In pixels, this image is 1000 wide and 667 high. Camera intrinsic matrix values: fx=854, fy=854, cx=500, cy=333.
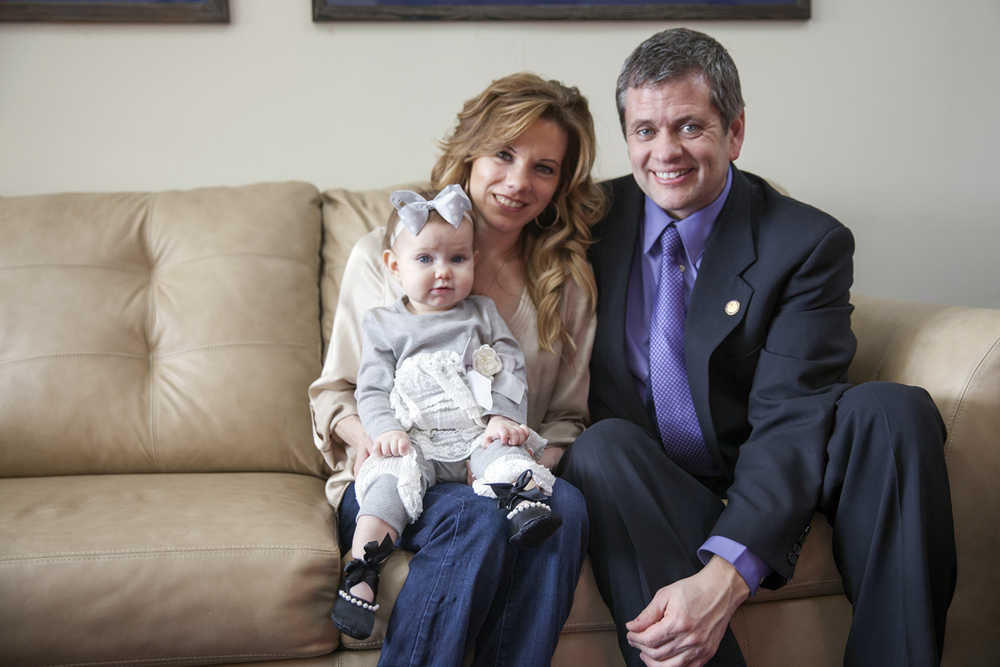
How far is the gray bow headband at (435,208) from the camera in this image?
1.54 metres

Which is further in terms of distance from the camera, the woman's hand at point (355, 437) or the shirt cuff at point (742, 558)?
the woman's hand at point (355, 437)

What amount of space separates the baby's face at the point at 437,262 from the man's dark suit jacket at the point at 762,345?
1.06ft

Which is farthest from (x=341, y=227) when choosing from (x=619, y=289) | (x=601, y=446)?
(x=601, y=446)

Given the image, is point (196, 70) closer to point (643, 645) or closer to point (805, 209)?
point (805, 209)

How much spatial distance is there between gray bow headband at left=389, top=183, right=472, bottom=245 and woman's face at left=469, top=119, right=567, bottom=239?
98 millimetres

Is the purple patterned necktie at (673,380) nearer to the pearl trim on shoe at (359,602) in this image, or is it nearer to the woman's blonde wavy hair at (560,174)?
the woman's blonde wavy hair at (560,174)

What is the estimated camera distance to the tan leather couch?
131 centimetres

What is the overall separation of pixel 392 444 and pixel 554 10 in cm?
137

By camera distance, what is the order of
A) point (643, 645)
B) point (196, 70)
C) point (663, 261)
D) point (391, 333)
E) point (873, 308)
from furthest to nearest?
point (196, 70)
point (873, 308)
point (663, 261)
point (391, 333)
point (643, 645)

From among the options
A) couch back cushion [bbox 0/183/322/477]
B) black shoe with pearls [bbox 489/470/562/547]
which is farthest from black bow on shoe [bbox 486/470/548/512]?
couch back cushion [bbox 0/183/322/477]

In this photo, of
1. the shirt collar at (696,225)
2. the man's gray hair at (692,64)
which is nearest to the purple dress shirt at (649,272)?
the shirt collar at (696,225)

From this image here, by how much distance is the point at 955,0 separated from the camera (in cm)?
239

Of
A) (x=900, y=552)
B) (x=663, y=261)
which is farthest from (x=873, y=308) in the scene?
(x=900, y=552)

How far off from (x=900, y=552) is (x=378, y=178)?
1.55 meters
